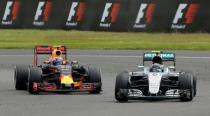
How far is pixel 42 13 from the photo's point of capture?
4147 centimetres

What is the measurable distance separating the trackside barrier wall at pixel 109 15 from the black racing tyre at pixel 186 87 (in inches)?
905

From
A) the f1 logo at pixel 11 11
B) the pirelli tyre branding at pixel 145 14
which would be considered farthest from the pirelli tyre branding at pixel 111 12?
the f1 logo at pixel 11 11

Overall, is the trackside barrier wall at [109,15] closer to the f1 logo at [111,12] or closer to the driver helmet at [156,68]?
the f1 logo at [111,12]

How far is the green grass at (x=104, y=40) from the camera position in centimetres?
3553

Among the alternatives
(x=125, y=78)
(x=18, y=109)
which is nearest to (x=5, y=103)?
(x=18, y=109)

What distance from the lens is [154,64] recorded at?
16406 mm

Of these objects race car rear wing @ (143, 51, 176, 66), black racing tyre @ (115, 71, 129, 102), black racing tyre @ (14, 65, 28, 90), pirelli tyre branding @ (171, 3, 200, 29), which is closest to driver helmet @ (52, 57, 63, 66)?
black racing tyre @ (14, 65, 28, 90)

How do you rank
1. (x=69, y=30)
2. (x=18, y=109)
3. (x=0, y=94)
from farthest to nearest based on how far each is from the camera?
(x=69, y=30) → (x=0, y=94) → (x=18, y=109)

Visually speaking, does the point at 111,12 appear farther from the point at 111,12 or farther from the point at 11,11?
the point at 11,11

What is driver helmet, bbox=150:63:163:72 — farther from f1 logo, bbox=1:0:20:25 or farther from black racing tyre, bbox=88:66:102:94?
f1 logo, bbox=1:0:20:25

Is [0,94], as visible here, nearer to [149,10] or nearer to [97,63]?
[97,63]

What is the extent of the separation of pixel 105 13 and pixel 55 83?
22730mm

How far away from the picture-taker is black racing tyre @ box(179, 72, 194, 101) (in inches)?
606

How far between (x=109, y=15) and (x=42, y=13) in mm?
3701
